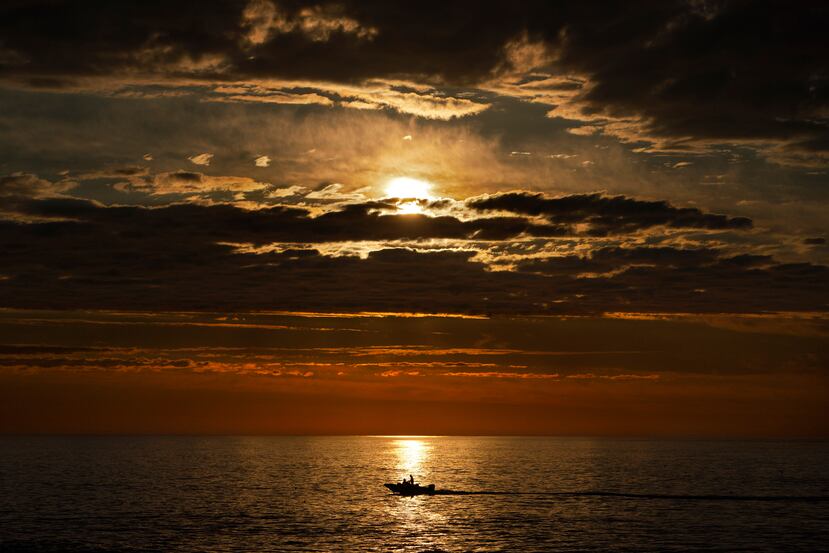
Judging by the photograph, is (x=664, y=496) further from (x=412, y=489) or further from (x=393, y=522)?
(x=393, y=522)

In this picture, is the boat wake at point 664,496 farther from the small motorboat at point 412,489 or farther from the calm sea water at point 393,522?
the small motorboat at point 412,489

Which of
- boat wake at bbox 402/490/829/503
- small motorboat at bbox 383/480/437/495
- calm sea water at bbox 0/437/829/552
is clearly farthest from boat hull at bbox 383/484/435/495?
boat wake at bbox 402/490/829/503

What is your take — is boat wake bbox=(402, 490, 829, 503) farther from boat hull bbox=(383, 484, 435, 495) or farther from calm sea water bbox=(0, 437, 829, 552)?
boat hull bbox=(383, 484, 435, 495)

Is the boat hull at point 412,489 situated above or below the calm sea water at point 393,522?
above

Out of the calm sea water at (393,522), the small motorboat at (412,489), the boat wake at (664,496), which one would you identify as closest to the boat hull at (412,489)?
the small motorboat at (412,489)

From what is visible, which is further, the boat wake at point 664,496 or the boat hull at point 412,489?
the boat wake at point 664,496

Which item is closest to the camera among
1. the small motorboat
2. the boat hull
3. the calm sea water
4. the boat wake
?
the calm sea water

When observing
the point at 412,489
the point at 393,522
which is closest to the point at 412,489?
the point at 412,489

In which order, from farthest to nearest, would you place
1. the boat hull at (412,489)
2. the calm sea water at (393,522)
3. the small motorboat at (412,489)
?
the boat hull at (412,489) → the small motorboat at (412,489) → the calm sea water at (393,522)

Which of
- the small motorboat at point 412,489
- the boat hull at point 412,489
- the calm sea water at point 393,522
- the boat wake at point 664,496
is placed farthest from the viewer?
the boat wake at point 664,496

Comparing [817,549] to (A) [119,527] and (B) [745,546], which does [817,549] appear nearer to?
(B) [745,546]

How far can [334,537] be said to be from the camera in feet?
377

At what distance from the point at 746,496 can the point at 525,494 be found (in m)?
46.8

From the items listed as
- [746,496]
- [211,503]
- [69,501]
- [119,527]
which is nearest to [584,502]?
[746,496]
